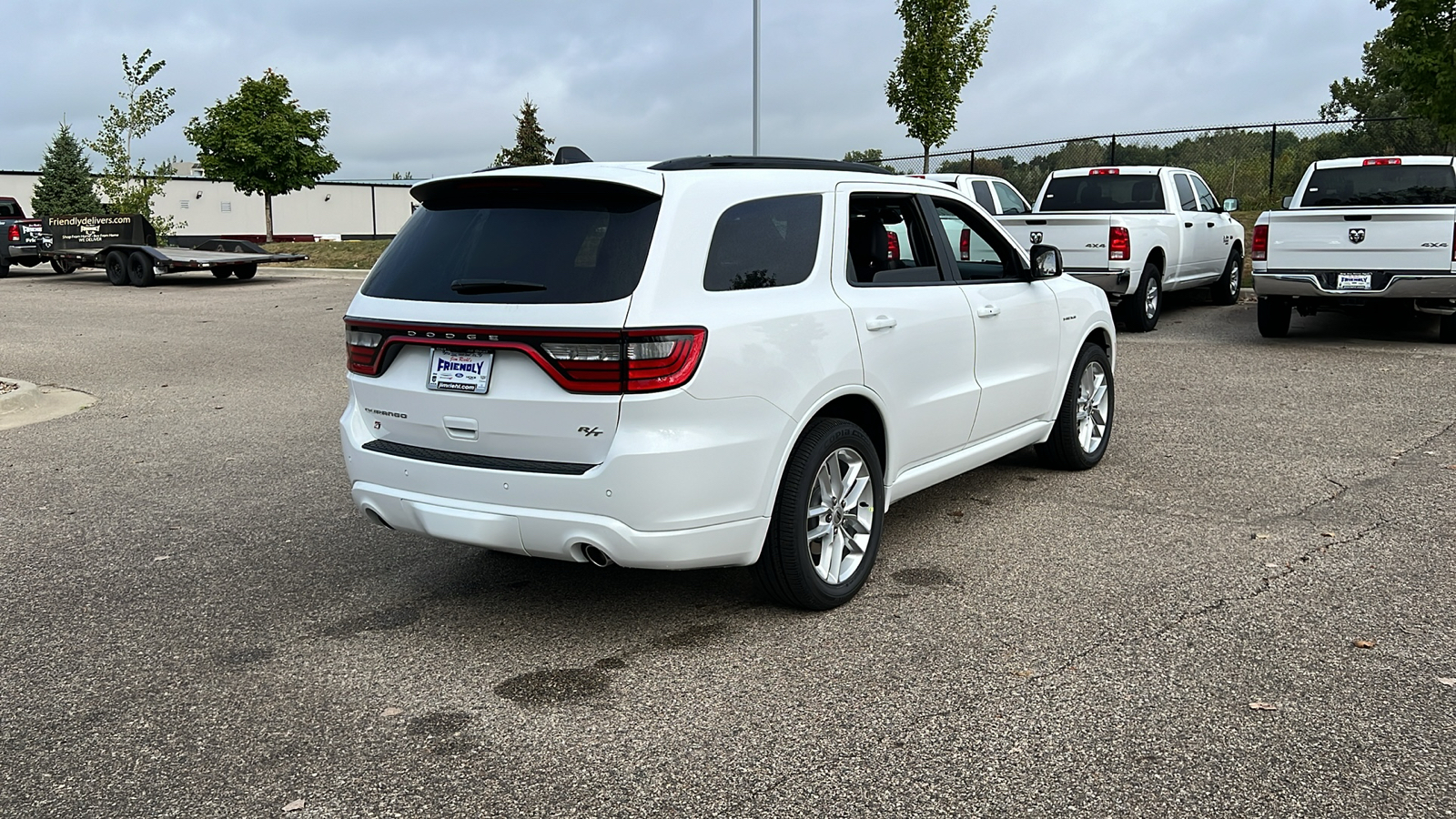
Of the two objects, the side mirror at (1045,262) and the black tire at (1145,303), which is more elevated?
the side mirror at (1045,262)

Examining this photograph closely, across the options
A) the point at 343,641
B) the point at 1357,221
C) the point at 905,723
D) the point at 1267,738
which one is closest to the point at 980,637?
the point at 905,723

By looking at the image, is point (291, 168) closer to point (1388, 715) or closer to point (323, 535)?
point (323, 535)

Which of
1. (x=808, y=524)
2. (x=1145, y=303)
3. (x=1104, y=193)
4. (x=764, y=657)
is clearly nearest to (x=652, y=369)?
(x=808, y=524)

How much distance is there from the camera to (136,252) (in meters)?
25.2

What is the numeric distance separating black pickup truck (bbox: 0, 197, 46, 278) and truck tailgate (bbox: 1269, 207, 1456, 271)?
1061 inches

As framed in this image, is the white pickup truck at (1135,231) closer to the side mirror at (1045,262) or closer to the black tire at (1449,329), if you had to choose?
the black tire at (1449,329)

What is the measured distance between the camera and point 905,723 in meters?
3.77

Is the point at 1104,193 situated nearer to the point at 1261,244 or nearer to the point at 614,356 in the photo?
the point at 1261,244

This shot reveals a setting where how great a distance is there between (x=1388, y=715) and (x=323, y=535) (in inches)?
188

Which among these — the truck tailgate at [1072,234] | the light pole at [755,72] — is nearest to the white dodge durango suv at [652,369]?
the truck tailgate at [1072,234]

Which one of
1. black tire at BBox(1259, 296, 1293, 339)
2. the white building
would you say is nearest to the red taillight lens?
black tire at BBox(1259, 296, 1293, 339)

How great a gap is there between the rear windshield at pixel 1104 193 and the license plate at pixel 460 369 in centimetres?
1237

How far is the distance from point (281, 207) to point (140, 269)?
3319 centimetres

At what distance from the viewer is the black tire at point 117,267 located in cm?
2545
